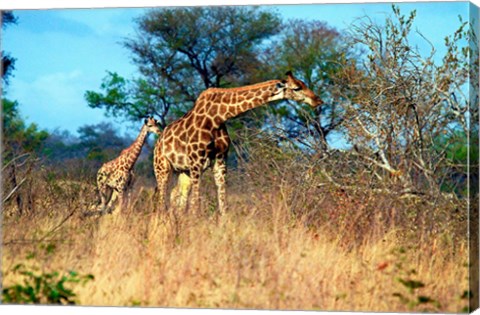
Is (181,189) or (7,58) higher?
(7,58)

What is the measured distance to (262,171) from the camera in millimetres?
11016

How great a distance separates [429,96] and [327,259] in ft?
5.64

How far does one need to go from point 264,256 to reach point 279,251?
13 cm

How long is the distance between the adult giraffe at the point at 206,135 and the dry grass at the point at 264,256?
1.77m

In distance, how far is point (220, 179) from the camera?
40.7ft

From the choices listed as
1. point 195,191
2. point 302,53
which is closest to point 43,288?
point 195,191

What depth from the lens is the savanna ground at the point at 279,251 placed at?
8781mm


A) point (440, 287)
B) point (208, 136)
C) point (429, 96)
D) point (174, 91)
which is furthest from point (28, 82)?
point (440, 287)

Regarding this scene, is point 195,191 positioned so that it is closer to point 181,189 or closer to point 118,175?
point 181,189

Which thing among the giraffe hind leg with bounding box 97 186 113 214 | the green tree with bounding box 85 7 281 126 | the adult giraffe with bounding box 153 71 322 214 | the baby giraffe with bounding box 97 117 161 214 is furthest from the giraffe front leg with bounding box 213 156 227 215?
the green tree with bounding box 85 7 281 126

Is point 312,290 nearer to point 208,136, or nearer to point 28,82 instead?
point 208,136

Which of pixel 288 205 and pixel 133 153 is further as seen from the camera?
pixel 133 153

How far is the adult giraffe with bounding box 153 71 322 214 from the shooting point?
40.2 ft

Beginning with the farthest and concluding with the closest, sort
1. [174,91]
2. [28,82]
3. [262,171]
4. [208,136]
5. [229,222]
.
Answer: [174,91] < [28,82] < [208,136] < [262,171] < [229,222]
